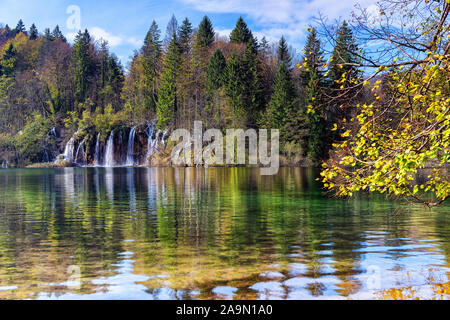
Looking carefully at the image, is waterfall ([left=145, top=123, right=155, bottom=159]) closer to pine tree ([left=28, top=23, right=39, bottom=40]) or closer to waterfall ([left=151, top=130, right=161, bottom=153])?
waterfall ([left=151, top=130, right=161, bottom=153])

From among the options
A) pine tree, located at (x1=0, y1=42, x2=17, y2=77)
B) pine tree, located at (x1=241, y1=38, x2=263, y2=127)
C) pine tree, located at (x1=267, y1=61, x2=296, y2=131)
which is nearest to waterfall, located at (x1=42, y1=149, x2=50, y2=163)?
pine tree, located at (x1=0, y1=42, x2=17, y2=77)

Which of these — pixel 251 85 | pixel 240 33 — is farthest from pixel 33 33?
pixel 251 85

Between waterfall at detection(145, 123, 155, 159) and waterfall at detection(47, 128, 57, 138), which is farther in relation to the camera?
waterfall at detection(47, 128, 57, 138)

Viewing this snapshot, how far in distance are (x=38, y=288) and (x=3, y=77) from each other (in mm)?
108487

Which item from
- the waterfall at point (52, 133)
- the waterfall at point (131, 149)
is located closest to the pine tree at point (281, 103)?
the waterfall at point (131, 149)

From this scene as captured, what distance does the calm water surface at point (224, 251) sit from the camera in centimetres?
793

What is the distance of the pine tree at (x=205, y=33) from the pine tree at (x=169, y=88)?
6907mm

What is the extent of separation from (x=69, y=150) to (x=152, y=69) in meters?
27.8

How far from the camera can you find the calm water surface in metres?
7.93

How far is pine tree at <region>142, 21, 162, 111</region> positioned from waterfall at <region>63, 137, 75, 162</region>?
18.0 m

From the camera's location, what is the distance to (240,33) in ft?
326

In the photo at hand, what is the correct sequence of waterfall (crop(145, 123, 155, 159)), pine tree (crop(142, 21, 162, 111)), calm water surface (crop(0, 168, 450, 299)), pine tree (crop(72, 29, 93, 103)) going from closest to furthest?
calm water surface (crop(0, 168, 450, 299))
waterfall (crop(145, 123, 155, 159))
pine tree (crop(142, 21, 162, 111))
pine tree (crop(72, 29, 93, 103))

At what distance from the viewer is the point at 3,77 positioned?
102875mm
